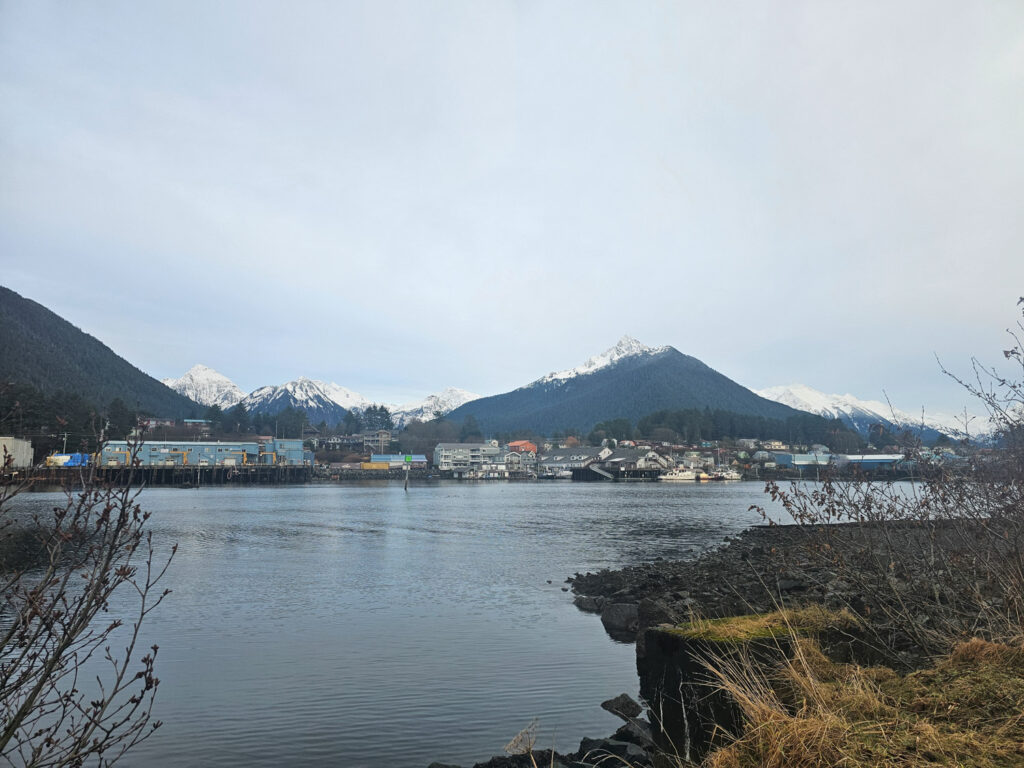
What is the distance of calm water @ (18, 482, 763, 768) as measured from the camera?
1059 cm

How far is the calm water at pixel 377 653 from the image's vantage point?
1059 centimetres

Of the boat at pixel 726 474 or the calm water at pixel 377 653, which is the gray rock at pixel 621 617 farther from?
the boat at pixel 726 474

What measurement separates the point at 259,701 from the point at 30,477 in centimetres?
916

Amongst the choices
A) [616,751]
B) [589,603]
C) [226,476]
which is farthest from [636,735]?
[226,476]

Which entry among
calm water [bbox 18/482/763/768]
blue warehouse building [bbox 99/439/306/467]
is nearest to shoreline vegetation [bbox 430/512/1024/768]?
calm water [bbox 18/482/763/768]

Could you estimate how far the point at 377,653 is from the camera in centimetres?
1552

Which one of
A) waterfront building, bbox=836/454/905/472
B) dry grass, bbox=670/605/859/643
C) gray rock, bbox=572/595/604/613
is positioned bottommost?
gray rock, bbox=572/595/604/613

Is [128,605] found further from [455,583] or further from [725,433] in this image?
[725,433]

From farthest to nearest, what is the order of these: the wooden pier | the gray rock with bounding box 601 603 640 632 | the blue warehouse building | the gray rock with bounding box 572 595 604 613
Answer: the blue warehouse building → the wooden pier → the gray rock with bounding box 572 595 604 613 → the gray rock with bounding box 601 603 640 632

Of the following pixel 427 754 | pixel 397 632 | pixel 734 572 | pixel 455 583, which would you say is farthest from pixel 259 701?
pixel 734 572

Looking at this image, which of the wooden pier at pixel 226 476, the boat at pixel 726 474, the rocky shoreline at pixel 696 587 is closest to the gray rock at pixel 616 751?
the rocky shoreline at pixel 696 587

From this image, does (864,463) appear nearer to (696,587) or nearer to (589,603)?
(696,587)

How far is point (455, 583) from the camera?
25.4m

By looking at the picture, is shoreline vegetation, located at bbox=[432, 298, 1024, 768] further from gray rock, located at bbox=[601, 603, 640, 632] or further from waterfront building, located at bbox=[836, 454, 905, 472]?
gray rock, located at bbox=[601, 603, 640, 632]
